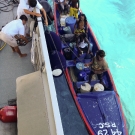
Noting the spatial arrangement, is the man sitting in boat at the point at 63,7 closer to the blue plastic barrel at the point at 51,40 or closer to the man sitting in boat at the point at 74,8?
the man sitting in boat at the point at 74,8

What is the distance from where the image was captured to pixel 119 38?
7.04 m

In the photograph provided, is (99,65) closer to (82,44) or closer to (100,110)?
(82,44)

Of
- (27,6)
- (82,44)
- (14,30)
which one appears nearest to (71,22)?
(82,44)

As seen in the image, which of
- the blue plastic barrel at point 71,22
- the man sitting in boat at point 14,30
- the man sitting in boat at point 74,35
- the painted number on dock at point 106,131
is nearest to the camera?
the painted number on dock at point 106,131

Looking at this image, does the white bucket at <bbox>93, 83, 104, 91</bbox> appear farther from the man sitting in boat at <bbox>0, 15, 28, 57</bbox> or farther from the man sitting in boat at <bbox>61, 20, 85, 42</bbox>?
the man sitting in boat at <bbox>0, 15, 28, 57</bbox>

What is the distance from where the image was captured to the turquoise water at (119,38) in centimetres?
526

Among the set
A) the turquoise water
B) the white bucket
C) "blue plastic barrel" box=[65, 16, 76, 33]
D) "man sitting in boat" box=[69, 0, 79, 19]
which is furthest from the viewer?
"man sitting in boat" box=[69, 0, 79, 19]

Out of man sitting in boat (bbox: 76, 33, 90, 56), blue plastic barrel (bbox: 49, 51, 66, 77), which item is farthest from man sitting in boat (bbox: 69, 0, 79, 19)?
blue plastic barrel (bbox: 49, 51, 66, 77)

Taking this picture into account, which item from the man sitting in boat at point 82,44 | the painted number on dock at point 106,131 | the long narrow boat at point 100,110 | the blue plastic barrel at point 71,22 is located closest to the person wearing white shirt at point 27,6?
the man sitting in boat at point 82,44

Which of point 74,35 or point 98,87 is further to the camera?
point 74,35

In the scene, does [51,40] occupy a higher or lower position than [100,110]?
higher

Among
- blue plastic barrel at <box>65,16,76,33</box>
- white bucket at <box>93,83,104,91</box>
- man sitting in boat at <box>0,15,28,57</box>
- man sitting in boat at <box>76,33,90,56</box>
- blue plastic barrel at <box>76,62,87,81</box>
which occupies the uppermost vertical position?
man sitting in boat at <box>0,15,28,57</box>

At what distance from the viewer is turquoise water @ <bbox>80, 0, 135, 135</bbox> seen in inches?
207

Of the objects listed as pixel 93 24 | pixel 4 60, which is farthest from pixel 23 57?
pixel 93 24
